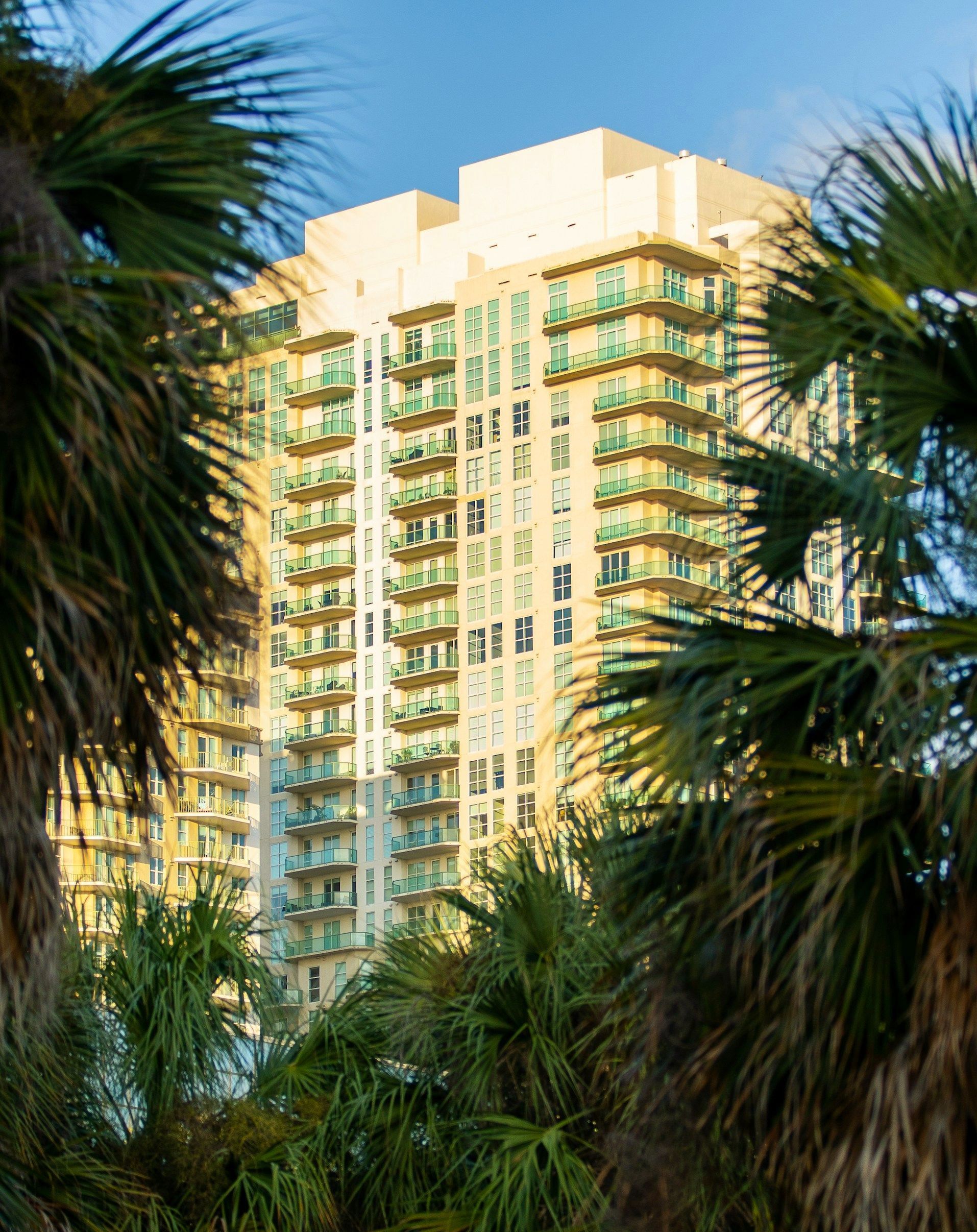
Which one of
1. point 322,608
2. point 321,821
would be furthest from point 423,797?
point 322,608

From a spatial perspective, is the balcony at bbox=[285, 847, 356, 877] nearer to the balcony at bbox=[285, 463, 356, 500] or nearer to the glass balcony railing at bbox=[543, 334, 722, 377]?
the balcony at bbox=[285, 463, 356, 500]

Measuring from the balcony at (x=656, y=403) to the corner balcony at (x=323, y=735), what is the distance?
19779mm

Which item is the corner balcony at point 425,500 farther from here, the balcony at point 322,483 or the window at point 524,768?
the window at point 524,768

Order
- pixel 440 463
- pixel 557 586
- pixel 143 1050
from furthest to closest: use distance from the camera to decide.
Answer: pixel 440 463
pixel 557 586
pixel 143 1050

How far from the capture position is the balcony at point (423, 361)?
329ft

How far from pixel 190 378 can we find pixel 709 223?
88.7m

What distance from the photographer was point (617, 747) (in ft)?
37.6

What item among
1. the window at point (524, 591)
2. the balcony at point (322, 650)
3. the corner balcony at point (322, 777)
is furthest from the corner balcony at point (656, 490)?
the corner balcony at point (322, 777)

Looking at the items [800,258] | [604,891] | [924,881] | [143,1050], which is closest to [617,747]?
[604,891]

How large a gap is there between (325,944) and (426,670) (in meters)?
13.8

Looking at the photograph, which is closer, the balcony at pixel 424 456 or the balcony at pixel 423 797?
the balcony at pixel 423 797

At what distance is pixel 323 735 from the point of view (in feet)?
334

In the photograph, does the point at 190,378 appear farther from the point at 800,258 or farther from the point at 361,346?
the point at 361,346

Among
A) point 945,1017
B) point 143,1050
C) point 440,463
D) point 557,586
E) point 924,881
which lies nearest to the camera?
point 945,1017
